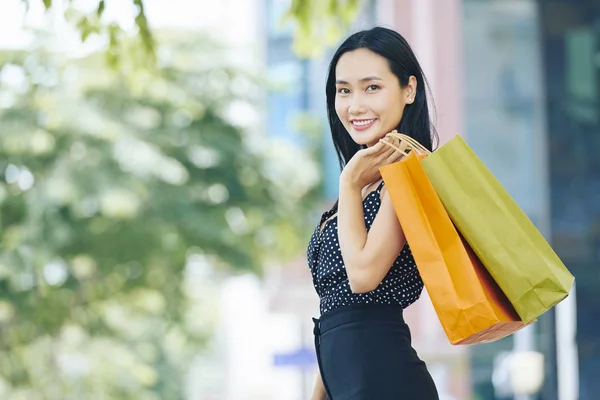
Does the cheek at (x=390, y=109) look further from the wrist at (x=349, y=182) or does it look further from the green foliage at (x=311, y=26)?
the green foliage at (x=311, y=26)

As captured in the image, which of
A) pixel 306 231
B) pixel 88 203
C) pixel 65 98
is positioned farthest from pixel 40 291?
pixel 306 231

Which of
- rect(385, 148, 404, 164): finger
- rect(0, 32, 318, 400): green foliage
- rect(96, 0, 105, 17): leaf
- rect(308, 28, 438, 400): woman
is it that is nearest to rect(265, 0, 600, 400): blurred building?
rect(0, 32, 318, 400): green foliage

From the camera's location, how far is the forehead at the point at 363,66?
2637mm

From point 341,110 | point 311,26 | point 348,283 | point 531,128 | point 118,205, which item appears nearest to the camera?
point 348,283

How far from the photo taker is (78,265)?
13.4m

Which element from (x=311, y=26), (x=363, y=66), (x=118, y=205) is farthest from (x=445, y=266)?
(x=118, y=205)

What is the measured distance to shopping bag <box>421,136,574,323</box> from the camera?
233cm

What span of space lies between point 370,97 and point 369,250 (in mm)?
371

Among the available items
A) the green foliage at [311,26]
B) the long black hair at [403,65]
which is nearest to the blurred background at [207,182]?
the green foliage at [311,26]

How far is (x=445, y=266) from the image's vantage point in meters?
2.34

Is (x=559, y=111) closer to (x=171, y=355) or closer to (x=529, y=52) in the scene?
(x=529, y=52)

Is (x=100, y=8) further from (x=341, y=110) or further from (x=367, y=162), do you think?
(x=367, y=162)

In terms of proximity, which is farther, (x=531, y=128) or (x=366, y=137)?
(x=531, y=128)

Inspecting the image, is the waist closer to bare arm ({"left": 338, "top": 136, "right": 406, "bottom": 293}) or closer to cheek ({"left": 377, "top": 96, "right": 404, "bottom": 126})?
bare arm ({"left": 338, "top": 136, "right": 406, "bottom": 293})
